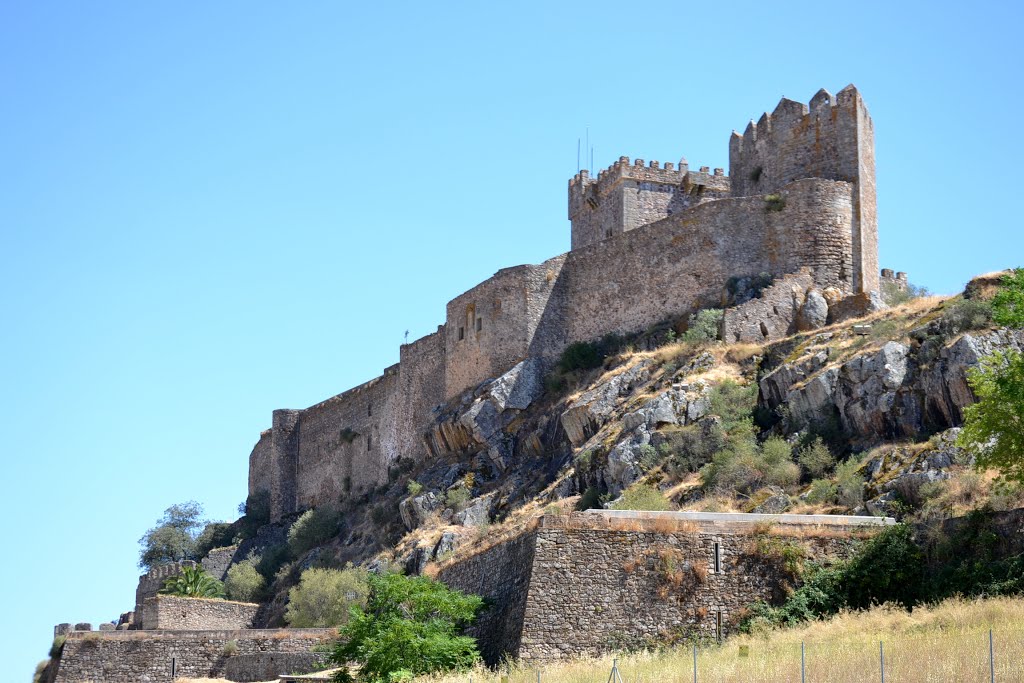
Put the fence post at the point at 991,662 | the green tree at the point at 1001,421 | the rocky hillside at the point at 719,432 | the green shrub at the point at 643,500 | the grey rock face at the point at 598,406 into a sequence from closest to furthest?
the fence post at the point at 991,662
the green tree at the point at 1001,421
the rocky hillside at the point at 719,432
the green shrub at the point at 643,500
the grey rock face at the point at 598,406

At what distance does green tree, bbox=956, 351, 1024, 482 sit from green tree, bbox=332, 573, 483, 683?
9719 mm

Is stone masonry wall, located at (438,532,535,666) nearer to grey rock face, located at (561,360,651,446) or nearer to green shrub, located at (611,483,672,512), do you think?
green shrub, located at (611,483,672,512)

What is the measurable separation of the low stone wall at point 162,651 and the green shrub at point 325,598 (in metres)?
6.41

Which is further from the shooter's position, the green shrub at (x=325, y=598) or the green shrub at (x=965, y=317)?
the green shrub at (x=325, y=598)

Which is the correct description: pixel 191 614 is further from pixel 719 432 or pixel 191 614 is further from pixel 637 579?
pixel 637 579

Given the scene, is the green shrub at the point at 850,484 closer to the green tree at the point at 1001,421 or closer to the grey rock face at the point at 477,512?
the green tree at the point at 1001,421

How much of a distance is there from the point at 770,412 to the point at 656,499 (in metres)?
4.41

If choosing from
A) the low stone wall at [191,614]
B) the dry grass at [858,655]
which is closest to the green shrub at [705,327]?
the low stone wall at [191,614]

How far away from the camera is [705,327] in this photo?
145ft

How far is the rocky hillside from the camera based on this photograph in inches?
1355

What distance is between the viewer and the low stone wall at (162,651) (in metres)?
38.9

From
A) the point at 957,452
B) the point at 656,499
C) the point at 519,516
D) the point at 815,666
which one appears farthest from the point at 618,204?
the point at 815,666

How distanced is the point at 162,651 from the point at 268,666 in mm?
2887

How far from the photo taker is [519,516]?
41.8 meters
